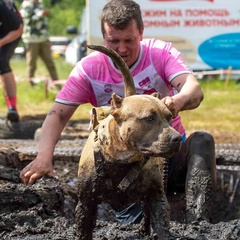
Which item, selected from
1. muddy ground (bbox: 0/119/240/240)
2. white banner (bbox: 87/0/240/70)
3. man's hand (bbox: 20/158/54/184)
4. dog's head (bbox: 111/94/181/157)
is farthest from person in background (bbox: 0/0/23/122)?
dog's head (bbox: 111/94/181/157)

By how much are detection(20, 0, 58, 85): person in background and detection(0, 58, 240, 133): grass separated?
54 centimetres

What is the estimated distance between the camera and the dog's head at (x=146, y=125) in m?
3.22

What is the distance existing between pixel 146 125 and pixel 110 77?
1.40 metres

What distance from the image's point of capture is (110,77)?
15.2 feet

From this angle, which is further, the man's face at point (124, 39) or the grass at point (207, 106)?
the grass at point (207, 106)

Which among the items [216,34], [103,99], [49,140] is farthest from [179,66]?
[216,34]

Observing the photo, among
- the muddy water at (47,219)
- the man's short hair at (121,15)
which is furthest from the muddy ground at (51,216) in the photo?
the man's short hair at (121,15)

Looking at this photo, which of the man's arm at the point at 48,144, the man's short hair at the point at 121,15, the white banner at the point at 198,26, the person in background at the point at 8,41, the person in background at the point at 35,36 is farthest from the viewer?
the person in background at the point at 35,36

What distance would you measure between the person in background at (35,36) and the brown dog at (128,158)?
11.6 m

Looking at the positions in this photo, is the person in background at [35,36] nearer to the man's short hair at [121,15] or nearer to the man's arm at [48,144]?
the man's arm at [48,144]

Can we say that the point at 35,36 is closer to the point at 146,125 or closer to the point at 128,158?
the point at 128,158

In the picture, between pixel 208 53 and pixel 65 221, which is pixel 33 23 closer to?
pixel 208 53

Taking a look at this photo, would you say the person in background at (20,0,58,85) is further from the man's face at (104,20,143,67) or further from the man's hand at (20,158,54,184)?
the man's face at (104,20,143,67)

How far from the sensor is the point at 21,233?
13.5ft
